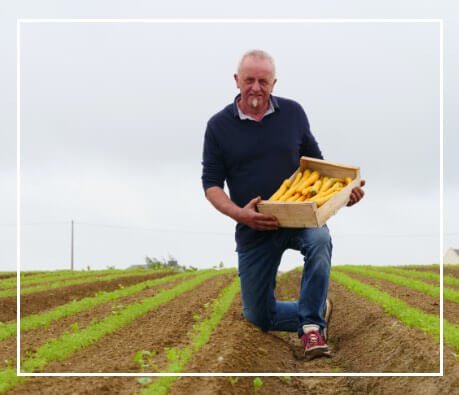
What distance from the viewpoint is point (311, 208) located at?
17.9 feet

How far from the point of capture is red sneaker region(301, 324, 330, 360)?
6.24 m

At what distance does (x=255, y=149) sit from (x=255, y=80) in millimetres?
694

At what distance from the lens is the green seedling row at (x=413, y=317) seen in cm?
678

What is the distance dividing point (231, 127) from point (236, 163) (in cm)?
31

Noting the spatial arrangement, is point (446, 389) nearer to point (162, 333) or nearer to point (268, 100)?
point (268, 100)

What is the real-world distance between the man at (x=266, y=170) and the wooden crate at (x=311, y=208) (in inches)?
5.8

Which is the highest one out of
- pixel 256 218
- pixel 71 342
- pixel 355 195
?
pixel 355 195

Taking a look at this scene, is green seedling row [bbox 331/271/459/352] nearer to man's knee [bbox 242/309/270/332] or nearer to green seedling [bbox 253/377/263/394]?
man's knee [bbox 242/309/270/332]

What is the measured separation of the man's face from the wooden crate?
70cm

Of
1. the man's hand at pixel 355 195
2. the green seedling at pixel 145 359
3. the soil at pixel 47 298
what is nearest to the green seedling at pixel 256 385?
the green seedling at pixel 145 359

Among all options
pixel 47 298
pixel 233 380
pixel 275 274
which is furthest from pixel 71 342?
pixel 47 298

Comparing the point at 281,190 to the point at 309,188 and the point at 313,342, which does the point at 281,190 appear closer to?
the point at 309,188

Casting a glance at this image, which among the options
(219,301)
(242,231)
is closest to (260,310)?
(242,231)

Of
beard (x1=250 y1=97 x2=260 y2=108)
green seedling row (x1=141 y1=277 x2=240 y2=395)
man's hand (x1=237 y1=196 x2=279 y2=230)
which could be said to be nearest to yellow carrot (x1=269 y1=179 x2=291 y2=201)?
man's hand (x1=237 y1=196 x2=279 y2=230)
